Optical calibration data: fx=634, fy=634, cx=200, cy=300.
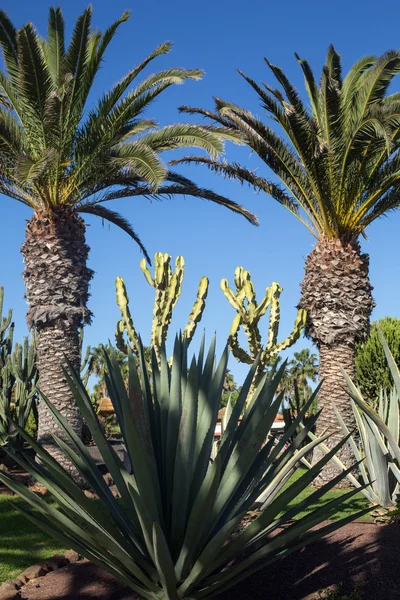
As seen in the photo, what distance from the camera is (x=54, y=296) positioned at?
1305 centimetres

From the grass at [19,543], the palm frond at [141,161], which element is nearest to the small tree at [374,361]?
the grass at [19,543]

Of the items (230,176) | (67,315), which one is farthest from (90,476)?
(230,176)

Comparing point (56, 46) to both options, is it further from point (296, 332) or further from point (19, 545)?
point (19, 545)

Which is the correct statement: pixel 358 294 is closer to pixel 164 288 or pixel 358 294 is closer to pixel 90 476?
pixel 164 288

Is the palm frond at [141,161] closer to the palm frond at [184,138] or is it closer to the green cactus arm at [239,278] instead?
the palm frond at [184,138]

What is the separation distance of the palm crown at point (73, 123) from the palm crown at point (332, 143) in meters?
1.07

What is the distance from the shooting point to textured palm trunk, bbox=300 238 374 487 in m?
13.4

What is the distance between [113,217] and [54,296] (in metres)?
3.24

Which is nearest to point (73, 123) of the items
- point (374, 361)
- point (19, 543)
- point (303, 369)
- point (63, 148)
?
point (63, 148)

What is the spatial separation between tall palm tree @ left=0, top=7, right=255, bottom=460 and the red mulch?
286 inches

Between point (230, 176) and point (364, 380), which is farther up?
point (230, 176)

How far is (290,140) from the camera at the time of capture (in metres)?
12.8

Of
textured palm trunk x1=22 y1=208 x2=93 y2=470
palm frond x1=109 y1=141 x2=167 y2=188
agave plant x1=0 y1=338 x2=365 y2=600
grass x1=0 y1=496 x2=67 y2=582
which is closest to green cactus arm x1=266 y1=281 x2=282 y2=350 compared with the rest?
textured palm trunk x1=22 y1=208 x2=93 y2=470

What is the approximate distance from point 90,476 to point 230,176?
37.7 ft
